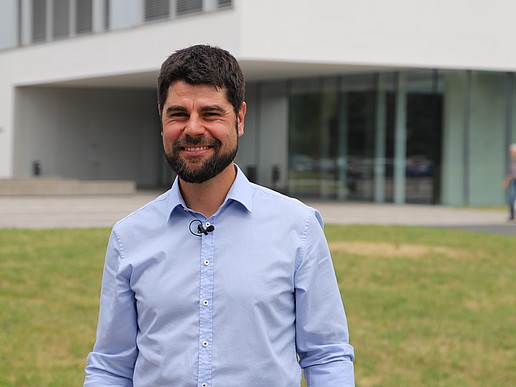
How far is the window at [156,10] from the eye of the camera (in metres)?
28.8

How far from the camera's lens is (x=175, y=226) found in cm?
260

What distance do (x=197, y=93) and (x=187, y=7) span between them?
26007mm

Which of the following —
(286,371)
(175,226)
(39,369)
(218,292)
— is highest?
(175,226)

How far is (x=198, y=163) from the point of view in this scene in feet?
8.30

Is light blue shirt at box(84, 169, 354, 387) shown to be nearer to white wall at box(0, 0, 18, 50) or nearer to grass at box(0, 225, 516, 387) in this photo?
grass at box(0, 225, 516, 387)

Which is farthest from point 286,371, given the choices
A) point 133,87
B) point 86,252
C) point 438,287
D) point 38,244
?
point 133,87

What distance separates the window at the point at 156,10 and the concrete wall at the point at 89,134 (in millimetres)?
8337

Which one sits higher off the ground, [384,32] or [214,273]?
[384,32]

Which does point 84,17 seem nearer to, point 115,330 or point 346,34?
point 346,34

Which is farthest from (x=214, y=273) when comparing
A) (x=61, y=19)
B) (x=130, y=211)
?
(x=61, y=19)

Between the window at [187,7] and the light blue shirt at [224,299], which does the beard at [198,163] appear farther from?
the window at [187,7]

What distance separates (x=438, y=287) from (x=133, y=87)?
2611 centimetres

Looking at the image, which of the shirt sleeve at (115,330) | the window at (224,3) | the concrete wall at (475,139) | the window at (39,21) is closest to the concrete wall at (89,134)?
the window at (39,21)

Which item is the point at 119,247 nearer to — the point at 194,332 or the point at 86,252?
the point at 194,332
